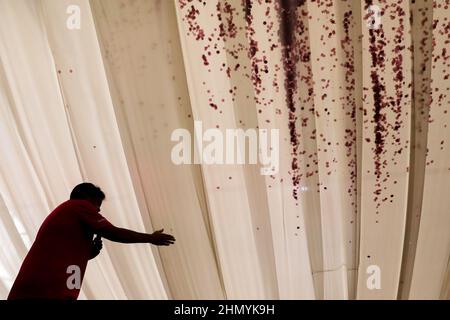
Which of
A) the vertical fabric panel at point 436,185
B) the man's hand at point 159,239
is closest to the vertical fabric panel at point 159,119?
the man's hand at point 159,239

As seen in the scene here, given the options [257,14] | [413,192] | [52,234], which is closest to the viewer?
[52,234]

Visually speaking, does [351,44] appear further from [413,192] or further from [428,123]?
[413,192]

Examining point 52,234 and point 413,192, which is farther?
point 413,192

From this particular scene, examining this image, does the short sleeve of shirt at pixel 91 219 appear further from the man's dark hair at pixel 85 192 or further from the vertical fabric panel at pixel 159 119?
the vertical fabric panel at pixel 159 119

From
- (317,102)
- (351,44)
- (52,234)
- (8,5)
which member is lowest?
(52,234)

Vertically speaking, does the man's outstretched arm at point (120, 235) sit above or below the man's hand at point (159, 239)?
above

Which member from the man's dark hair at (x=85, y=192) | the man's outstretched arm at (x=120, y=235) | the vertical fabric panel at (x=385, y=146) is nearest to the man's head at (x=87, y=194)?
the man's dark hair at (x=85, y=192)

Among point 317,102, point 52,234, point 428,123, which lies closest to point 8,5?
point 52,234

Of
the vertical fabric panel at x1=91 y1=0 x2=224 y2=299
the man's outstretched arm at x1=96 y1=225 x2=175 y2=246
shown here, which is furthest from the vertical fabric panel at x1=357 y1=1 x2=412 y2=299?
the man's outstretched arm at x1=96 y1=225 x2=175 y2=246

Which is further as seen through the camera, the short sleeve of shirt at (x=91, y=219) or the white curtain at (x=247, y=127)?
the white curtain at (x=247, y=127)

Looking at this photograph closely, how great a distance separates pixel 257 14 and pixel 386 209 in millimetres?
624

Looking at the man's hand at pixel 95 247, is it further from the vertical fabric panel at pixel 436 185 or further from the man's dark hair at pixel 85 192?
the vertical fabric panel at pixel 436 185

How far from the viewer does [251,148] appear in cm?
116

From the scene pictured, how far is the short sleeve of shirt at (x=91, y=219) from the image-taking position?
0.98m
